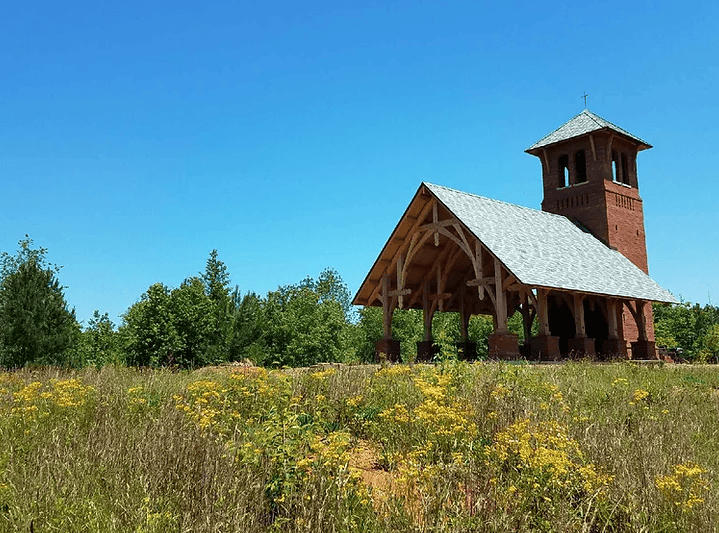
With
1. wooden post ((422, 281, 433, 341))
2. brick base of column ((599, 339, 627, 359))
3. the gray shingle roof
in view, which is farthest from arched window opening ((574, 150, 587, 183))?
wooden post ((422, 281, 433, 341))

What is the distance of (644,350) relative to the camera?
88.7ft

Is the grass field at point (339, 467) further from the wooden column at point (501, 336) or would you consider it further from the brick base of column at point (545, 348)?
the brick base of column at point (545, 348)

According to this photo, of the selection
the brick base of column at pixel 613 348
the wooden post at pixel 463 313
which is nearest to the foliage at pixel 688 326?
the brick base of column at pixel 613 348

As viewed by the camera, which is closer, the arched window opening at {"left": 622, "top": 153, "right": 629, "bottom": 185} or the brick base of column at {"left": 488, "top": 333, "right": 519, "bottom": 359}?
the brick base of column at {"left": 488, "top": 333, "right": 519, "bottom": 359}

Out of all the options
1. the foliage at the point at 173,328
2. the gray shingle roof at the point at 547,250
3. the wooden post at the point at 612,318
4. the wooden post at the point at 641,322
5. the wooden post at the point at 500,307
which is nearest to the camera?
the wooden post at the point at 500,307

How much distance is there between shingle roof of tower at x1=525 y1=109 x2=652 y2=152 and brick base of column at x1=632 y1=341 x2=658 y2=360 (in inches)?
404

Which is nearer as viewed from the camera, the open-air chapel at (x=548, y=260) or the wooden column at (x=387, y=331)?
the open-air chapel at (x=548, y=260)

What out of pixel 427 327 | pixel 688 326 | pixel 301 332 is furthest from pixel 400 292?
pixel 688 326

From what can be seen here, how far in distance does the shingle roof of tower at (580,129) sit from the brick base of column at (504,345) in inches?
556

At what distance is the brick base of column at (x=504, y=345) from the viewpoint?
20.2 meters

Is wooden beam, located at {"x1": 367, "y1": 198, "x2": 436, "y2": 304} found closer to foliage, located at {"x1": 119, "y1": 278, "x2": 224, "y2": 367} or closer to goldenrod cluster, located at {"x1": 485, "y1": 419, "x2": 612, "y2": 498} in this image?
foliage, located at {"x1": 119, "y1": 278, "x2": 224, "y2": 367}

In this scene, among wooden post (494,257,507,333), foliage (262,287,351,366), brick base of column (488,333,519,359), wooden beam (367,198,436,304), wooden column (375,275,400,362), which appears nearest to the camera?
brick base of column (488,333,519,359)

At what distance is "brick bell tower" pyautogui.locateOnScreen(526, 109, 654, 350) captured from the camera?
1175 inches

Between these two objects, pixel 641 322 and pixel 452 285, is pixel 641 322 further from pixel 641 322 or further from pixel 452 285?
pixel 452 285
